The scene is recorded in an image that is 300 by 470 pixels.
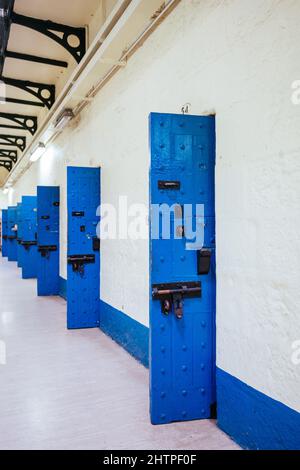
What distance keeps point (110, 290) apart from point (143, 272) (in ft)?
3.80

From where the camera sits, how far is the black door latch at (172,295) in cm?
238

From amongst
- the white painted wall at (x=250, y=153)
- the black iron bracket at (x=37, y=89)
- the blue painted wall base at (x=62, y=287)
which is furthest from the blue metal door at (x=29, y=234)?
the white painted wall at (x=250, y=153)

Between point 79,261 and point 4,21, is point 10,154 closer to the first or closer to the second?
point 4,21

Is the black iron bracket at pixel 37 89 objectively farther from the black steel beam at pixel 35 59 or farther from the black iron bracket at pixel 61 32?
the black iron bracket at pixel 61 32

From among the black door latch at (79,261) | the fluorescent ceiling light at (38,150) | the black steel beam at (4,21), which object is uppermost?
the black steel beam at (4,21)

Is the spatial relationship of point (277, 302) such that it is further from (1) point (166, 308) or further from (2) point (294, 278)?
(1) point (166, 308)

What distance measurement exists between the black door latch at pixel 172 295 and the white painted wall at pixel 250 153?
0.24 metres

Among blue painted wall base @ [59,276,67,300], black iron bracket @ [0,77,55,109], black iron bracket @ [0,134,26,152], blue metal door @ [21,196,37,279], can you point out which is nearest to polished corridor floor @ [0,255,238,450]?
blue painted wall base @ [59,276,67,300]

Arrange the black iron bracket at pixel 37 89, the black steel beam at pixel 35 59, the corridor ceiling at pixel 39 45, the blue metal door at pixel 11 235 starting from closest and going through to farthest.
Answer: the corridor ceiling at pixel 39 45, the black steel beam at pixel 35 59, the black iron bracket at pixel 37 89, the blue metal door at pixel 11 235

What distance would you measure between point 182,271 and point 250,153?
2.90ft

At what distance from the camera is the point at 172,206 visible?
2410 millimetres

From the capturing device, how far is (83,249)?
495 cm
